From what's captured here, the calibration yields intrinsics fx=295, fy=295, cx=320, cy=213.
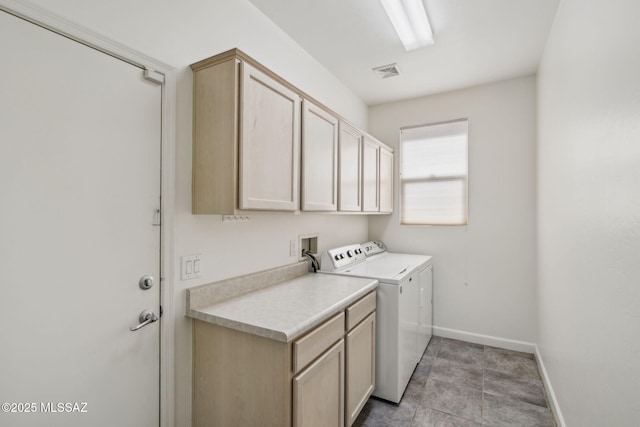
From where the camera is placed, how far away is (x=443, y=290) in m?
3.38

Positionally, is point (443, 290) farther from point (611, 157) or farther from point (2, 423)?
point (2, 423)

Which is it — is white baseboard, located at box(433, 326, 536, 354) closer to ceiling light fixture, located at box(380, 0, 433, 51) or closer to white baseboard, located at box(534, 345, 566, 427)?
white baseboard, located at box(534, 345, 566, 427)

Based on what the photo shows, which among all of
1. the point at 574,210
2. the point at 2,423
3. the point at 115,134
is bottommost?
the point at 2,423

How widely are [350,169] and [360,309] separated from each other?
1.17 meters

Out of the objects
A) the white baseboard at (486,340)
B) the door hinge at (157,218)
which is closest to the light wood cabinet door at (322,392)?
the door hinge at (157,218)

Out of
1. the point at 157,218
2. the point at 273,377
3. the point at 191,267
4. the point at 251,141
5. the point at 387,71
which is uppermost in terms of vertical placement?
the point at 387,71

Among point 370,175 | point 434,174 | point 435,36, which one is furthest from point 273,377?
point 434,174

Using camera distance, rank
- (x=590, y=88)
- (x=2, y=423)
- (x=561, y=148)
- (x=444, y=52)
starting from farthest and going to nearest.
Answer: (x=444, y=52), (x=561, y=148), (x=590, y=88), (x=2, y=423)

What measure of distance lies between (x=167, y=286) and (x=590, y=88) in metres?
2.21

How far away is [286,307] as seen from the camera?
61.9 inches

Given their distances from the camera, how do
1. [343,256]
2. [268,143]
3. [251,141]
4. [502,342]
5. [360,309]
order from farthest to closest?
[502,342]
[343,256]
[360,309]
[268,143]
[251,141]

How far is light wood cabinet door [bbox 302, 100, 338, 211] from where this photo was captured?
1929 millimetres

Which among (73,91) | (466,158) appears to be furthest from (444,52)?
(73,91)

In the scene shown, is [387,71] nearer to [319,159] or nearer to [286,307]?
[319,159]
